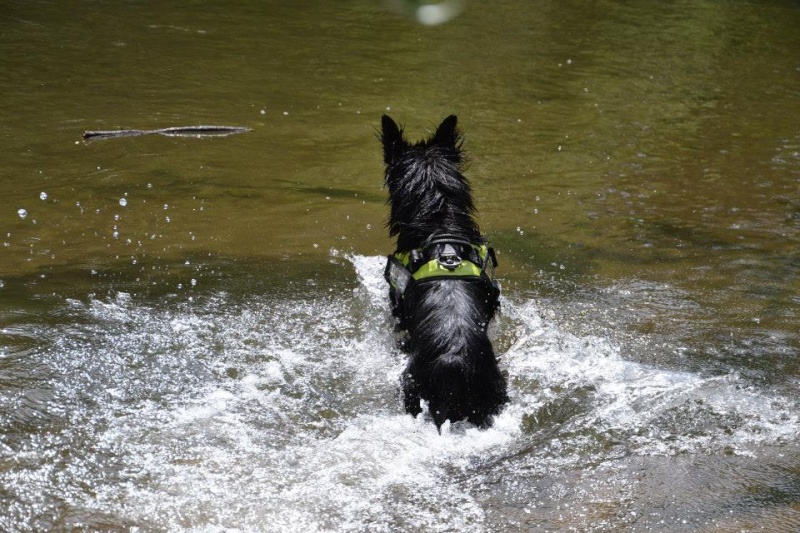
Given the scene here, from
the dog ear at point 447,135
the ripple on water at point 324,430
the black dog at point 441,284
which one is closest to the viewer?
the ripple on water at point 324,430

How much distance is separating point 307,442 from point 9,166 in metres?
5.32

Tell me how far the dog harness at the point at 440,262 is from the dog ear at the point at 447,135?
2.63 feet

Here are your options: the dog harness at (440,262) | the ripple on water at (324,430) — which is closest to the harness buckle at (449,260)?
the dog harness at (440,262)

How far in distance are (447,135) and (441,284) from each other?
1266 millimetres

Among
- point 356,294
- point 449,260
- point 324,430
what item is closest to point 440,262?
point 449,260

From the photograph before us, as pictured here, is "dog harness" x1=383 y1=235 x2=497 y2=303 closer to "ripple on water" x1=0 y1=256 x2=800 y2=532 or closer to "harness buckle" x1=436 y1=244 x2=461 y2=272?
"harness buckle" x1=436 y1=244 x2=461 y2=272

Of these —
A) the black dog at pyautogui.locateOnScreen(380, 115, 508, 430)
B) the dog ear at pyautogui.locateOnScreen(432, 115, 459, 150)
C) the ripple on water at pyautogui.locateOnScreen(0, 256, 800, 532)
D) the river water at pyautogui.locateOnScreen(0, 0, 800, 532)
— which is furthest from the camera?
the dog ear at pyautogui.locateOnScreen(432, 115, 459, 150)

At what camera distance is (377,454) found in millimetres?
4320

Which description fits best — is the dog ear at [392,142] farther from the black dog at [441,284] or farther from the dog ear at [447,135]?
the dog ear at [447,135]

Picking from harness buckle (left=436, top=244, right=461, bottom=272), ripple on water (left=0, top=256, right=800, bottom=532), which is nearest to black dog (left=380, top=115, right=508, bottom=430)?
harness buckle (left=436, top=244, right=461, bottom=272)

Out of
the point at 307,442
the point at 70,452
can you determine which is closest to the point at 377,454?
the point at 307,442

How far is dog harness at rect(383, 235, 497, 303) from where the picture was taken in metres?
4.76

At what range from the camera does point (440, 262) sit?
4.78 m

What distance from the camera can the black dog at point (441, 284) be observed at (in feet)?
14.6
